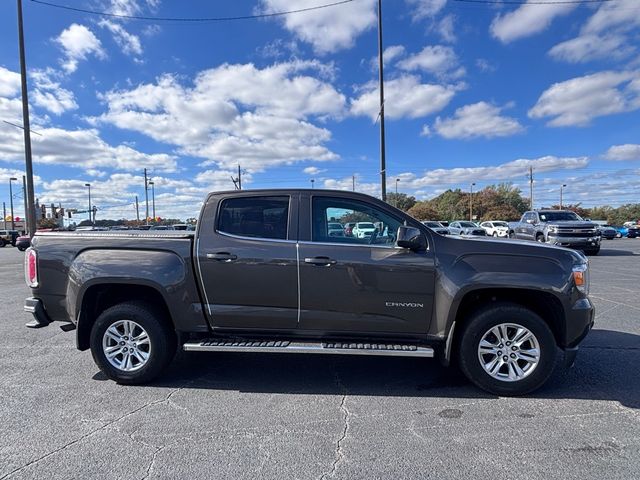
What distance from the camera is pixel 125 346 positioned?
4250 millimetres

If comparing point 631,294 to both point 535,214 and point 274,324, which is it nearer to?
point 274,324

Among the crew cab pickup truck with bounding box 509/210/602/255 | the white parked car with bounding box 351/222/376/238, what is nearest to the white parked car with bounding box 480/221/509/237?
the crew cab pickup truck with bounding box 509/210/602/255

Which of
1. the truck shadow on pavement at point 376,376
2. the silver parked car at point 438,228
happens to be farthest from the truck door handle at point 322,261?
the truck shadow on pavement at point 376,376

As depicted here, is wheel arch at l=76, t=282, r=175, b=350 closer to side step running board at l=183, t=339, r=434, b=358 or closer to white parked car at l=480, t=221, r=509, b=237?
side step running board at l=183, t=339, r=434, b=358

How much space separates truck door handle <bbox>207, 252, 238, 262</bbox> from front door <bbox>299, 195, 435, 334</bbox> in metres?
0.68

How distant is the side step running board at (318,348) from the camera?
3.86 m

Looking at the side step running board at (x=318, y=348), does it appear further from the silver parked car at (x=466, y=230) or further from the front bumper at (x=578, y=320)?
the silver parked car at (x=466, y=230)

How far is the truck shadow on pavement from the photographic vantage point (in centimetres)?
402

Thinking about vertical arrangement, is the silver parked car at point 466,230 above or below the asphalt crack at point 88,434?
above

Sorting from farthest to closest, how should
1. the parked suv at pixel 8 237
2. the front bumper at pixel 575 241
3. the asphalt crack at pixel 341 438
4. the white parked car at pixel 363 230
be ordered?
1. the parked suv at pixel 8 237
2. the front bumper at pixel 575 241
3. the white parked car at pixel 363 230
4. the asphalt crack at pixel 341 438

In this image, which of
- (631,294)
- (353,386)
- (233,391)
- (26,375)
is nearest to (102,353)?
(26,375)

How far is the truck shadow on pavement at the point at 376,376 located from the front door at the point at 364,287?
601 mm

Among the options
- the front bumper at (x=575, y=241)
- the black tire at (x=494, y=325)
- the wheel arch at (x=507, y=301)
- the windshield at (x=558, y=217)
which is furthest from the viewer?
the windshield at (x=558, y=217)

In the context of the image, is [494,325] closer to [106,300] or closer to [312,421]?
[312,421]
